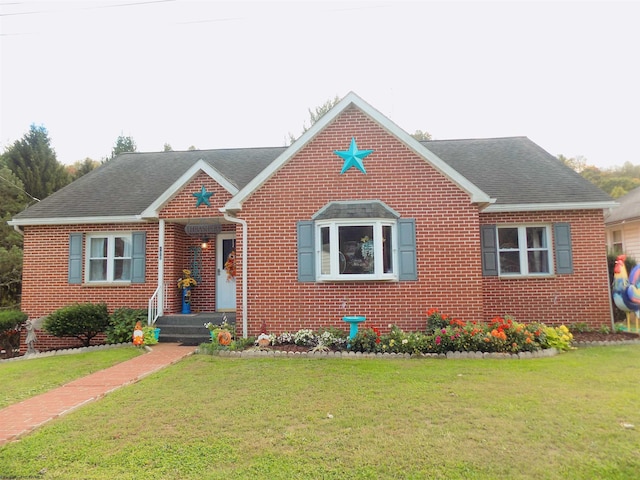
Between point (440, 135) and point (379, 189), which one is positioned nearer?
point (379, 189)

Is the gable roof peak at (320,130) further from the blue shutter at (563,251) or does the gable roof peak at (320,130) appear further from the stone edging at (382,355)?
the stone edging at (382,355)

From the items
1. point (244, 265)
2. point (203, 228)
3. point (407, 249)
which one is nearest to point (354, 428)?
point (407, 249)

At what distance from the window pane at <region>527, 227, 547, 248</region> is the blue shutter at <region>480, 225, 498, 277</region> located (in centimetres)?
109

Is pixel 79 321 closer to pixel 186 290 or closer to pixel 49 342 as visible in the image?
pixel 49 342

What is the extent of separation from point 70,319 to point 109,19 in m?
7.26

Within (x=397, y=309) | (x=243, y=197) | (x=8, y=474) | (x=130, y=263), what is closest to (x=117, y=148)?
(x=130, y=263)

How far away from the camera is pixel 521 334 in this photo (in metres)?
8.11

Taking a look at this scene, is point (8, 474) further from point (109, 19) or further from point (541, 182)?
point (541, 182)

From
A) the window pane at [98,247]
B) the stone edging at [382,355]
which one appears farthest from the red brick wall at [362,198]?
the window pane at [98,247]

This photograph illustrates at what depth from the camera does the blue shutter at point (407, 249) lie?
30.1 feet

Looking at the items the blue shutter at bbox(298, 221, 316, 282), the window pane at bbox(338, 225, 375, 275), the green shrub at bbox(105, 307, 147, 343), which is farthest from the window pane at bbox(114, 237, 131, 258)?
the window pane at bbox(338, 225, 375, 275)

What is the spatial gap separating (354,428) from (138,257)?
9.07 m

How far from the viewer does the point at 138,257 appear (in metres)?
11.3

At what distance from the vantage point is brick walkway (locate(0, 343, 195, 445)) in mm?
4868
